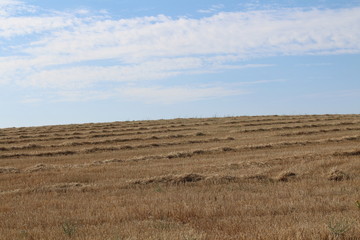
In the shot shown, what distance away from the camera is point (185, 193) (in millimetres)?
11867

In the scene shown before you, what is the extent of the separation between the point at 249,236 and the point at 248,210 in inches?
93.2

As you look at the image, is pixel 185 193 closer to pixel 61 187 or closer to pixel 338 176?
pixel 61 187

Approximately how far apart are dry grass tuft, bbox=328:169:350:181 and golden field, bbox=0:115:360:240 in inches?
0.8

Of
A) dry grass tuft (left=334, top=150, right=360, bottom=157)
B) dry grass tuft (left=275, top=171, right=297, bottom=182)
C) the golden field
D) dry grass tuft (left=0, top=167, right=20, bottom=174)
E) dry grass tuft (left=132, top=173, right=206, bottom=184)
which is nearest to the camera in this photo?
the golden field

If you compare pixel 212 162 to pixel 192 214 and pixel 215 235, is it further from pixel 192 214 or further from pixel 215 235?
pixel 215 235

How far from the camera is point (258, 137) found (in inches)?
1095

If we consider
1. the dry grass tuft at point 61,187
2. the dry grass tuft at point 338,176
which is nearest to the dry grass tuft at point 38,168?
the dry grass tuft at point 61,187

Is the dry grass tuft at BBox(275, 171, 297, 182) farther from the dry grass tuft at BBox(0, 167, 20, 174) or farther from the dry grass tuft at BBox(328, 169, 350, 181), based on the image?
the dry grass tuft at BBox(0, 167, 20, 174)

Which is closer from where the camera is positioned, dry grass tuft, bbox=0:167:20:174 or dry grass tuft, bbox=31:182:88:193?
dry grass tuft, bbox=31:182:88:193

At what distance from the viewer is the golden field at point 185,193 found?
7820mm

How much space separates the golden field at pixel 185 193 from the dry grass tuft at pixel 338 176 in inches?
0.8

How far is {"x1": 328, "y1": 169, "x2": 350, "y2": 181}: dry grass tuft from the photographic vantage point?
44.8 ft

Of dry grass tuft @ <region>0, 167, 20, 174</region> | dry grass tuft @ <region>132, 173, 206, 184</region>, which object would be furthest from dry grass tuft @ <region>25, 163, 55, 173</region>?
dry grass tuft @ <region>132, 173, 206, 184</region>

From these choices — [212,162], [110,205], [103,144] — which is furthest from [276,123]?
[110,205]
